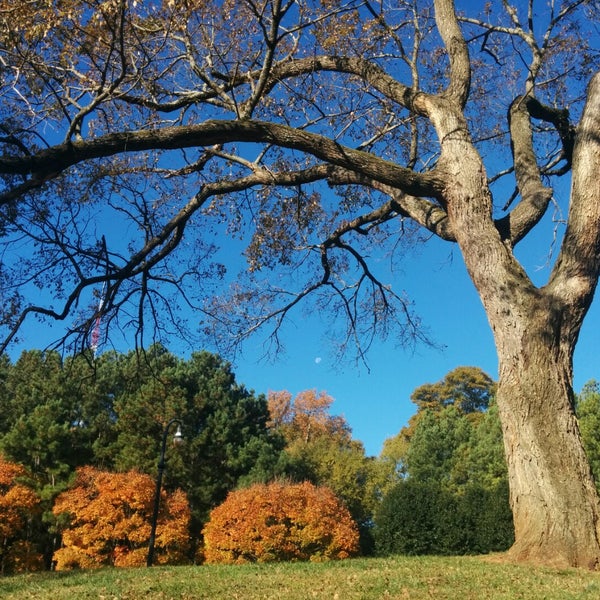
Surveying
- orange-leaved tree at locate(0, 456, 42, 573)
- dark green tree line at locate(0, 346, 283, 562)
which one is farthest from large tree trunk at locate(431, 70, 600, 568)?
orange-leaved tree at locate(0, 456, 42, 573)

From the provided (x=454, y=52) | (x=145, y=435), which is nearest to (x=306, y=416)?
(x=145, y=435)

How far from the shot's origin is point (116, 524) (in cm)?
2097

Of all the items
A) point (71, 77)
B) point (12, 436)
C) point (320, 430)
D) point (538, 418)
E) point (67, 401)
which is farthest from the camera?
point (320, 430)

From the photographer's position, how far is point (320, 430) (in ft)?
137

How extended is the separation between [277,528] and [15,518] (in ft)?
28.4

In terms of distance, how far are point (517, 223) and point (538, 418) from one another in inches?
92.7

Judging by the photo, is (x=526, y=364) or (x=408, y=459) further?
(x=408, y=459)


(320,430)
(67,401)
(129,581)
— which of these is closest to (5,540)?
(67,401)

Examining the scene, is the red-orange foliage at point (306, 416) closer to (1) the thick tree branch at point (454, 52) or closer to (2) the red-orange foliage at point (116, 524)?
(2) the red-orange foliage at point (116, 524)

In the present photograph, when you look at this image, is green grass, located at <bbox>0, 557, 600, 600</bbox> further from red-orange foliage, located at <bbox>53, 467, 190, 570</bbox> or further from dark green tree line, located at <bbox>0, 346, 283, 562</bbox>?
dark green tree line, located at <bbox>0, 346, 283, 562</bbox>

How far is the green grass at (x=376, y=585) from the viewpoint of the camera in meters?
4.64

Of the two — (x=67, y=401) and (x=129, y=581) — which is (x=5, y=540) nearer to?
(x=67, y=401)

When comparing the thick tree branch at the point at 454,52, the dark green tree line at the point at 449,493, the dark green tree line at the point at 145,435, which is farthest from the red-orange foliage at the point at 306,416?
the thick tree branch at the point at 454,52

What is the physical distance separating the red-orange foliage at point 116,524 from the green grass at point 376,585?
49.5 ft
